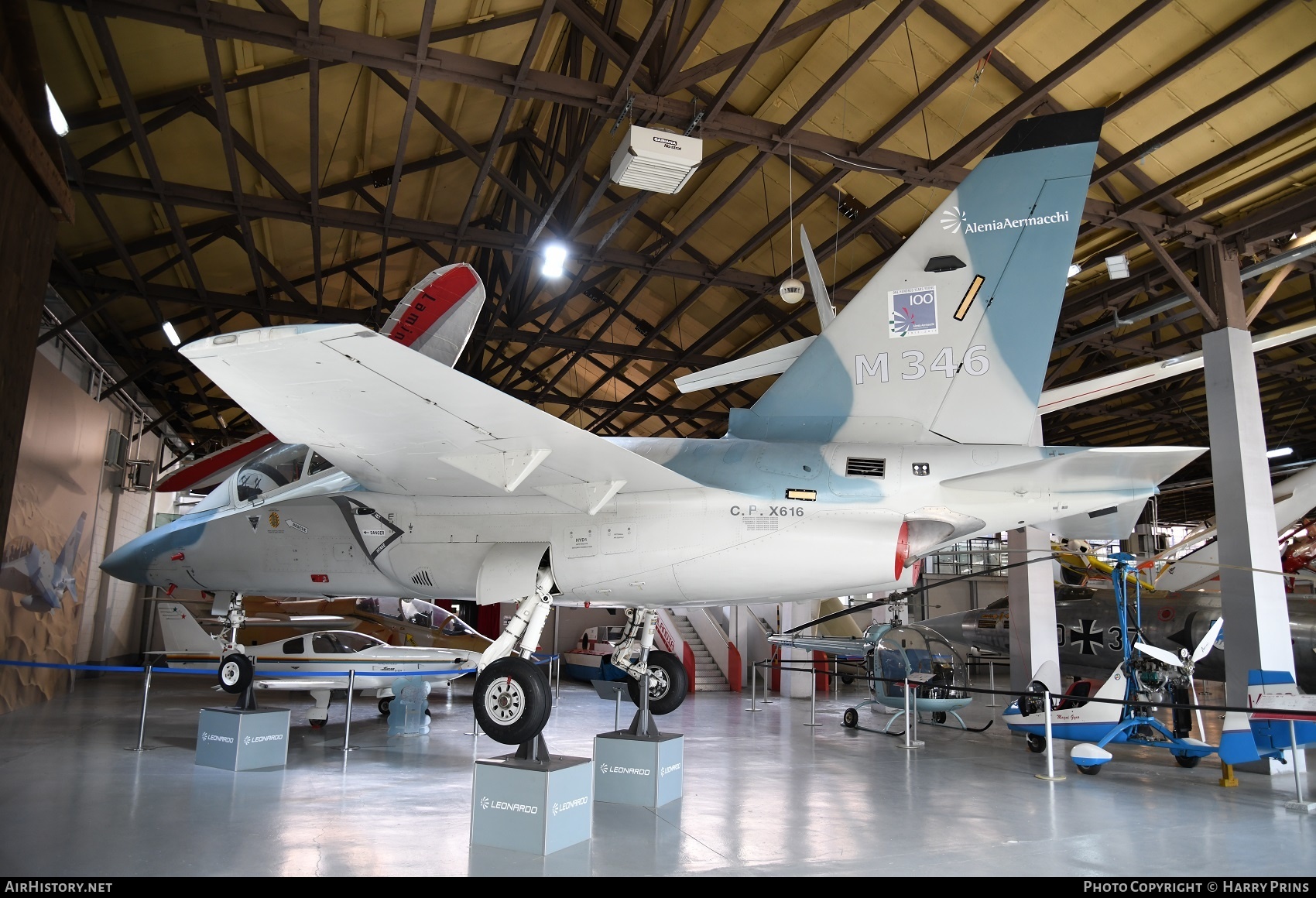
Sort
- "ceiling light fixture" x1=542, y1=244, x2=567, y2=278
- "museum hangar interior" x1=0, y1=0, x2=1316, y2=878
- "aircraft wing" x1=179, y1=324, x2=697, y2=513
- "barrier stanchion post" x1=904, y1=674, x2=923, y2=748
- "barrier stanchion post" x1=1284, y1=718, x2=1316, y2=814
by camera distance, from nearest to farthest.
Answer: "aircraft wing" x1=179, y1=324, x2=697, y2=513
"museum hangar interior" x1=0, y1=0, x2=1316, y2=878
"barrier stanchion post" x1=1284, y1=718, x2=1316, y2=814
"barrier stanchion post" x1=904, y1=674, x2=923, y2=748
"ceiling light fixture" x1=542, y1=244, x2=567, y2=278

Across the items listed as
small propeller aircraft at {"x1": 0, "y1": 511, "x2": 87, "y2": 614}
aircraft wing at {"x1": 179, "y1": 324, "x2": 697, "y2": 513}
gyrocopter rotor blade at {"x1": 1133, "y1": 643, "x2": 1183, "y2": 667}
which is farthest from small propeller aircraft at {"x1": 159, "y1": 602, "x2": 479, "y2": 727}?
gyrocopter rotor blade at {"x1": 1133, "y1": 643, "x2": 1183, "y2": 667}

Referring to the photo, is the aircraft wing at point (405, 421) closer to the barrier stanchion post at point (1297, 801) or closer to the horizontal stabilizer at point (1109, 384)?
the horizontal stabilizer at point (1109, 384)

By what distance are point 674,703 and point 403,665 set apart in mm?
4707

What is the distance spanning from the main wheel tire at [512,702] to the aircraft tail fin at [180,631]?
22.8 ft

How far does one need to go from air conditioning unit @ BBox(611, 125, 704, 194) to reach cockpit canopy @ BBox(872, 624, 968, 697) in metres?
7.76

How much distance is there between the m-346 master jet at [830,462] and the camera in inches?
202

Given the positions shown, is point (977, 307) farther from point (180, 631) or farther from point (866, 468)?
point (180, 631)

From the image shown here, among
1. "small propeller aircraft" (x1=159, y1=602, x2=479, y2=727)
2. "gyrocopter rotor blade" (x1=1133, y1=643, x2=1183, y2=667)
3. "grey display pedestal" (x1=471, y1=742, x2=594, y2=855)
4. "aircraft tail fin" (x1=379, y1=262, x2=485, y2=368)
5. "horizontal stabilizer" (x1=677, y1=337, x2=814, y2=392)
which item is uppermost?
"aircraft tail fin" (x1=379, y1=262, x2=485, y2=368)

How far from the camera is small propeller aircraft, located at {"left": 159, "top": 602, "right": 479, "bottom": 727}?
9969mm

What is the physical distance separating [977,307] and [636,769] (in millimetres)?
4309

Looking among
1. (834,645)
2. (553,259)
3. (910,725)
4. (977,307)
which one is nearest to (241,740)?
(553,259)

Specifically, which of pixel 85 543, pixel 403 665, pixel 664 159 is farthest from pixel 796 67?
pixel 85 543

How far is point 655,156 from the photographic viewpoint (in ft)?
26.2

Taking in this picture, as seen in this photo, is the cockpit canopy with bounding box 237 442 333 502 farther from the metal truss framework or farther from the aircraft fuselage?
the metal truss framework
